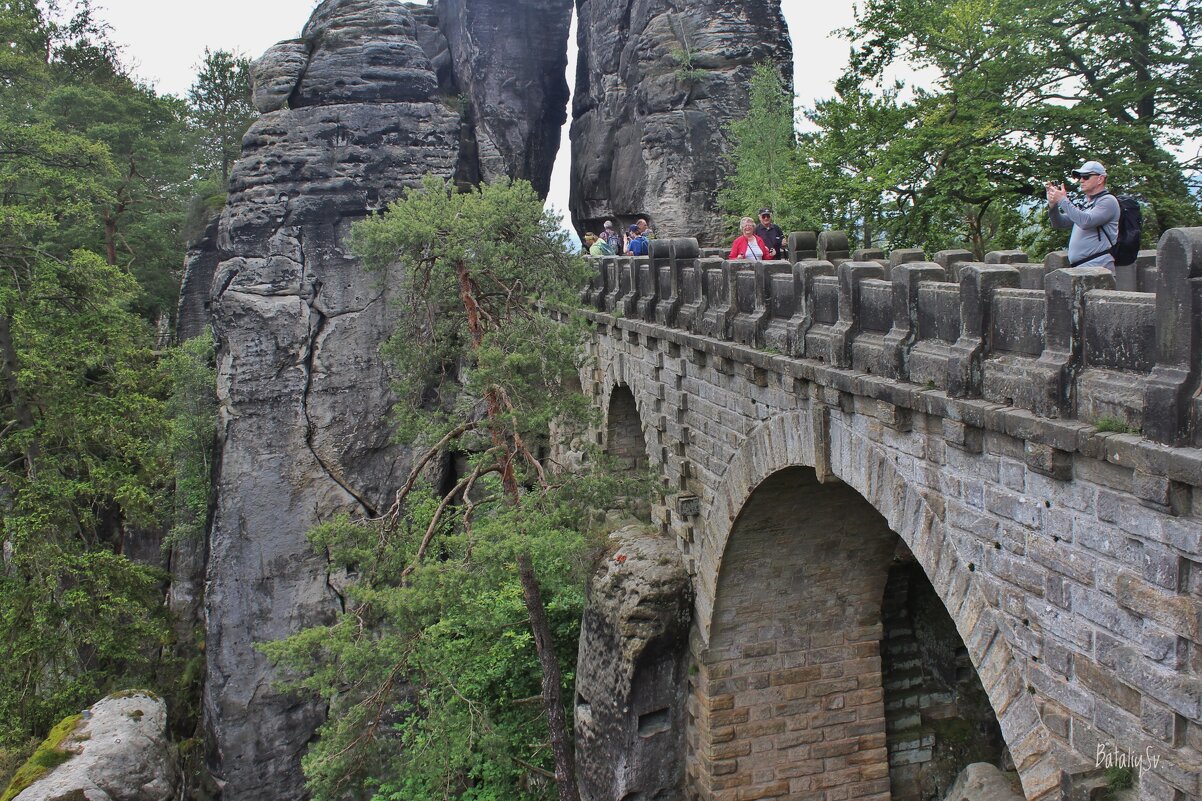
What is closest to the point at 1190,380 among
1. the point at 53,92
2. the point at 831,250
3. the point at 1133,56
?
the point at 831,250

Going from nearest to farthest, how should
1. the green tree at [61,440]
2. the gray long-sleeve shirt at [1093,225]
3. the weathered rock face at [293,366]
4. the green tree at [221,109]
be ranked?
the gray long-sleeve shirt at [1093,225] → the green tree at [61,440] → the weathered rock face at [293,366] → the green tree at [221,109]

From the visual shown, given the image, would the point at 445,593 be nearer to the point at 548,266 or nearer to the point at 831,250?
the point at 548,266

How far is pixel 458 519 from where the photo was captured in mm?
12141

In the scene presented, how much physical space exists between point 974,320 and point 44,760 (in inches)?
639

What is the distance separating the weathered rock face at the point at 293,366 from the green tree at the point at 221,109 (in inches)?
393

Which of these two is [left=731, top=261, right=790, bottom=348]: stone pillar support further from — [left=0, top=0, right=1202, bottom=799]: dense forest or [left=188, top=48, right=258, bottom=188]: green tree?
[left=188, top=48, right=258, bottom=188]: green tree

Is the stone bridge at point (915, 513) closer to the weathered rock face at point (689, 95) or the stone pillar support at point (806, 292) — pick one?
the stone pillar support at point (806, 292)

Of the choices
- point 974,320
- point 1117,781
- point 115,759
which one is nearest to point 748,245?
point 974,320

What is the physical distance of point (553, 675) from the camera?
1245 centimetres

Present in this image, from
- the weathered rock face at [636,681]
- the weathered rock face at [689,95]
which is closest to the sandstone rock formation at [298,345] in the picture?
the weathered rock face at [689,95]

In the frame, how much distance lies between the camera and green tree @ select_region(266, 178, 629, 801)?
35.0ft

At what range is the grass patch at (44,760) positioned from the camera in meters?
14.8

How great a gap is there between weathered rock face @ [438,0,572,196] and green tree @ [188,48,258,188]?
7818mm

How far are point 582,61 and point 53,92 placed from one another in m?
15.6
